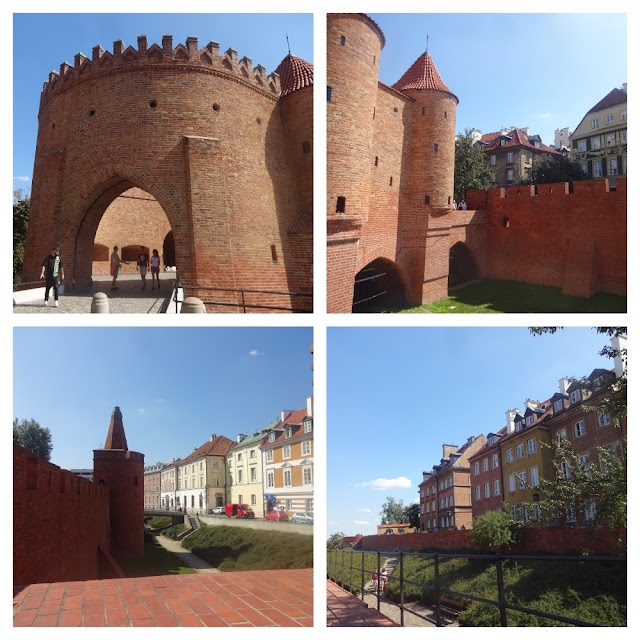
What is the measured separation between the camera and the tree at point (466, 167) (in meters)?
18.2

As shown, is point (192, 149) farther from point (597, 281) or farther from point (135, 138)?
point (597, 281)

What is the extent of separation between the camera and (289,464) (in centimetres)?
847

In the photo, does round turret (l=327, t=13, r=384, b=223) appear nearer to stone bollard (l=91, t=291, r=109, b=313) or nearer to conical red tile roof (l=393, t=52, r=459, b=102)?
stone bollard (l=91, t=291, r=109, b=313)

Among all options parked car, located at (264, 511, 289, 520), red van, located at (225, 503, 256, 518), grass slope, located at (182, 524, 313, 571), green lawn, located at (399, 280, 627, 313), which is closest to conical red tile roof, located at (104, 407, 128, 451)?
grass slope, located at (182, 524, 313, 571)

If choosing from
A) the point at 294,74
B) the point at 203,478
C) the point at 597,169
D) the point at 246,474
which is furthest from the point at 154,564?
the point at 597,169

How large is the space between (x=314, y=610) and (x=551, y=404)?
42.8 feet

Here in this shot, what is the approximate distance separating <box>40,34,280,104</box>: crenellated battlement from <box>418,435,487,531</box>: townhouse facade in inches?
672

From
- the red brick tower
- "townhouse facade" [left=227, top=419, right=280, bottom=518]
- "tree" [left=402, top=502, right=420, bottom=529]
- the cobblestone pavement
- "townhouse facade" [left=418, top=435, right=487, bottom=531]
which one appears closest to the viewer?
the cobblestone pavement

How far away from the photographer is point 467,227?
1492cm

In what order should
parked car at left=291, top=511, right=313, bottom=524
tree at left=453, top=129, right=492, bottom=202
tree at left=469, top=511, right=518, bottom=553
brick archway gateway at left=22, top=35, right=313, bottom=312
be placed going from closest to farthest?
parked car at left=291, top=511, right=313, bottom=524, brick archway gateway at left=22, top=35, right=313, bottom=312, tree at left=469, top=511, right=518, bottom=553, tree at left=453, top=129, right=492, bottom=202

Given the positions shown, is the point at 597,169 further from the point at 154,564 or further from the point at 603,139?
the point at 154,564

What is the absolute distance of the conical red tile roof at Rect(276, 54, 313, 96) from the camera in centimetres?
1138

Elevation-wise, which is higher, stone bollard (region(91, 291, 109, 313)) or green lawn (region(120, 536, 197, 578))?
stone bollard (region(91, 291, 109, 313))

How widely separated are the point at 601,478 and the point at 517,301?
19.5 feet
